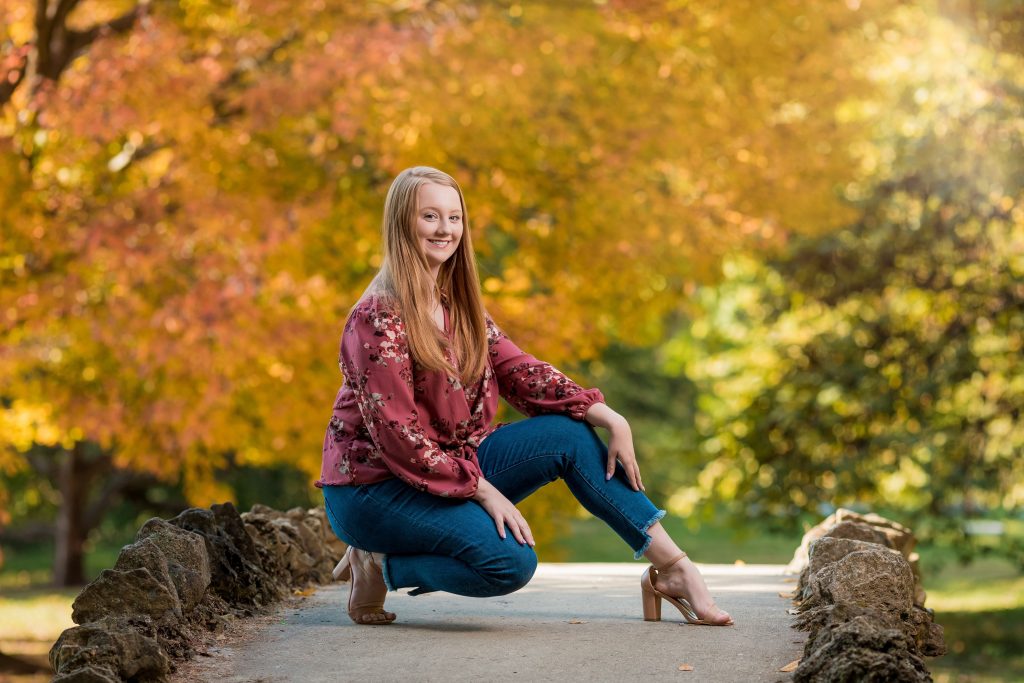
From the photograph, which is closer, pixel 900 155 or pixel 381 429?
pixel 381 429

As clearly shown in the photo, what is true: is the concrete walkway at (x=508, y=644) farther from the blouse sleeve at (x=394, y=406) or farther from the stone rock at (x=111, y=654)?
the blouse sleeve at (x=394, y=406)

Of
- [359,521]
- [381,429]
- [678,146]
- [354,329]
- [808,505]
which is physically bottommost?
[808,505]

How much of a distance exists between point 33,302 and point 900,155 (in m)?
7.20

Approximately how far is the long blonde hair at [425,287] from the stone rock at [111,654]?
1046 mm

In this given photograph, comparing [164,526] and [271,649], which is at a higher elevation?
[164,526]

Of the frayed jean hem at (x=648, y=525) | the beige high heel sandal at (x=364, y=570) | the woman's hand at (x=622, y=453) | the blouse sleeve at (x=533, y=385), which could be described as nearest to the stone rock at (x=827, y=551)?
the frayed jean hem at (x=648, y=525)

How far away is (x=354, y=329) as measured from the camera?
3641 millimetres

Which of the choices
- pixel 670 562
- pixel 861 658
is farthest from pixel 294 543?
pixel 861 658

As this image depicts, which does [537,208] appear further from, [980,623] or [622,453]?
[980,623]

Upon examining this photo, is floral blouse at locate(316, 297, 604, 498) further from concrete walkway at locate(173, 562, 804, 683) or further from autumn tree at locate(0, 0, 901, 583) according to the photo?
autumn tree at locate(0, 0, 901, 583)

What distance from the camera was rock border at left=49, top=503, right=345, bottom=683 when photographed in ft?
10.5

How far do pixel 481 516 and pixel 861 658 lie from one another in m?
1.15

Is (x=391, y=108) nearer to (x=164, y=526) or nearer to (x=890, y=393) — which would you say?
(x=164, y=526)

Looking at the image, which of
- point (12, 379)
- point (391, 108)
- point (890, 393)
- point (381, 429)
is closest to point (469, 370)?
point (381, 429)
